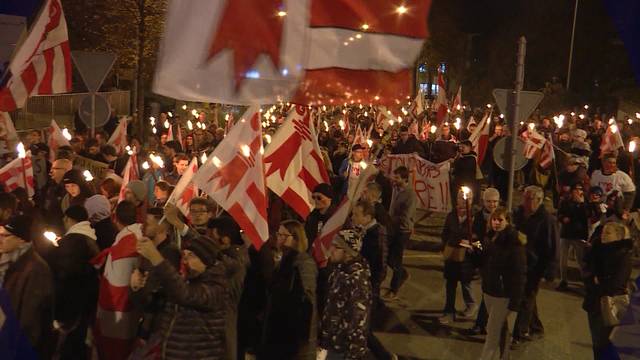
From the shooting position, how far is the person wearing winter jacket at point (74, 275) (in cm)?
611

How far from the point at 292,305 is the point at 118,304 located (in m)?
1.34

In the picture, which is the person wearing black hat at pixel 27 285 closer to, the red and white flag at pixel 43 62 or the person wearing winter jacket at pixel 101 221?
the person wearing winter jacket at pixel 101 221

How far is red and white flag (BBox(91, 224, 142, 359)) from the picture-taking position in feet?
18.9

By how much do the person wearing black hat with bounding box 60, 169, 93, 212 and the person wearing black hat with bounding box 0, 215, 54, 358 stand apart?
218 cm

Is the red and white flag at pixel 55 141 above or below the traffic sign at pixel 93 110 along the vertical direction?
below

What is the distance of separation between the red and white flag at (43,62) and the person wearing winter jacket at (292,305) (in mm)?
2854

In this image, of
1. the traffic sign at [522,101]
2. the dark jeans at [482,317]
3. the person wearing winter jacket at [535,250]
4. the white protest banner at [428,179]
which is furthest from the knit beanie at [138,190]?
the white protest banner at [428,179]

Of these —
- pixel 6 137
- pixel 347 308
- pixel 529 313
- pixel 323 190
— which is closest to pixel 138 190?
pixel 323 190

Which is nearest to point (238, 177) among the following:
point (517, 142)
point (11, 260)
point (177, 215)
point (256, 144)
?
point (256, 144)

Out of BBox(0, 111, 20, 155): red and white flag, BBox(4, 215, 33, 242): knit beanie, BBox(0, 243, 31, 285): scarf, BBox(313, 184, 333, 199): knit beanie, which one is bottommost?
BBox(0, 243, 31, 285): scarf

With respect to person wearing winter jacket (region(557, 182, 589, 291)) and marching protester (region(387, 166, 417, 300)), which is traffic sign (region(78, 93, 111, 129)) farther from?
person wearing winter jacket (region(557, 182, 589, 291))

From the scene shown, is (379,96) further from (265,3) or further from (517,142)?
(517,142)

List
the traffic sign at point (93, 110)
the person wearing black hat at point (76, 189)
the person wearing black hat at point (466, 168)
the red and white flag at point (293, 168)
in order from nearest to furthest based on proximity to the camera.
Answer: the red and white flag at point (293, 168) < the person wearing black hat at point (76, 189) < the traffic sign at point (93, 110) < the person wearing black hat at point (466, 168)

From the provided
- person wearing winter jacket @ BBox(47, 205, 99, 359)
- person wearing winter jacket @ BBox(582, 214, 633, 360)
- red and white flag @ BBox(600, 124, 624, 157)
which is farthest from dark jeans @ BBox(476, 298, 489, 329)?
red and white flag @ BBox(600, 124, 624, 157)
